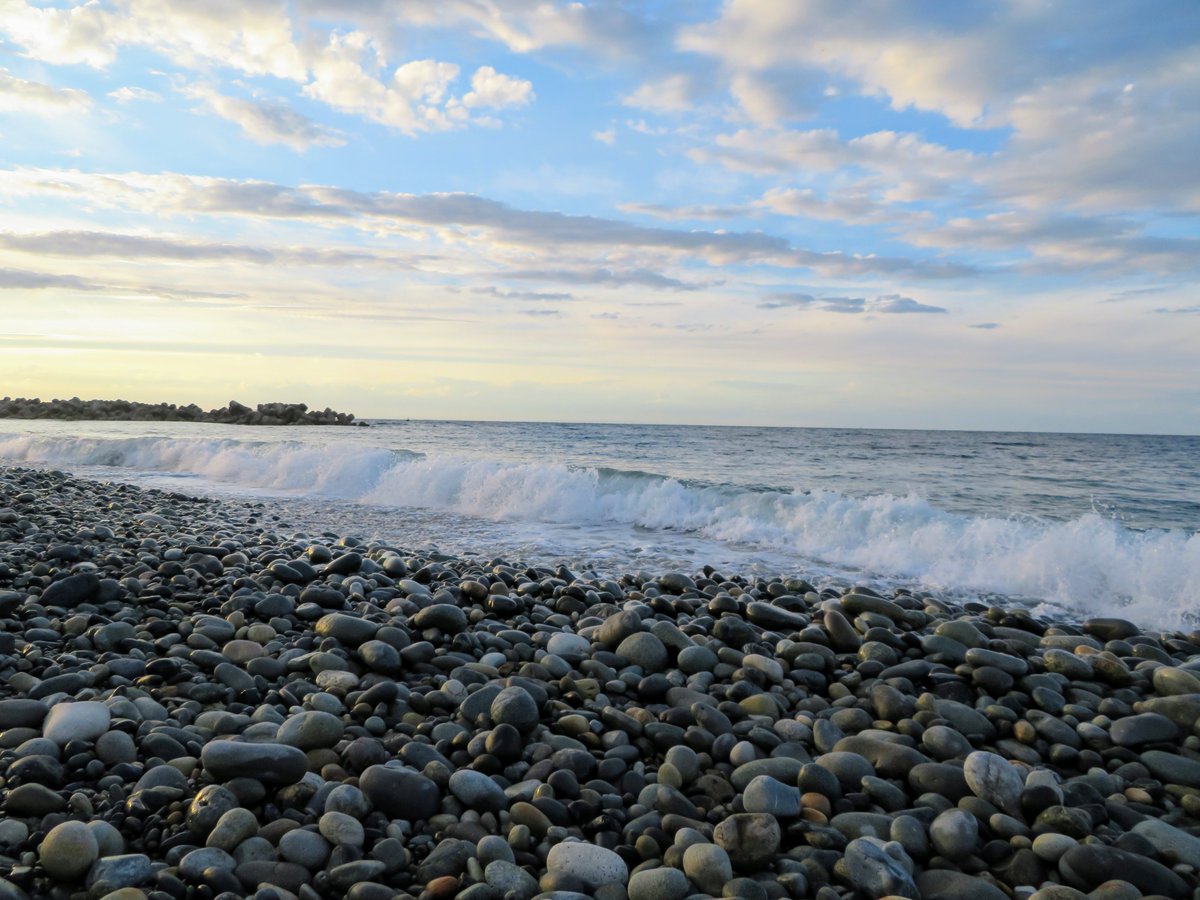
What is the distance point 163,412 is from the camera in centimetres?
4788

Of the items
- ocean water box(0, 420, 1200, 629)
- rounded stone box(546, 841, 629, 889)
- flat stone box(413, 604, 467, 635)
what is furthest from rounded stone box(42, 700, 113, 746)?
ocean water box(0, 420, 1200, 629)

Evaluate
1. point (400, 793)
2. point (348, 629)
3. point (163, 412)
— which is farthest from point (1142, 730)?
point (163, 412)

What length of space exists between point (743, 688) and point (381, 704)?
173 centimetres

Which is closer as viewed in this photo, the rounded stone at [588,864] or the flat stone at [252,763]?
the rounded stone at [588,864]

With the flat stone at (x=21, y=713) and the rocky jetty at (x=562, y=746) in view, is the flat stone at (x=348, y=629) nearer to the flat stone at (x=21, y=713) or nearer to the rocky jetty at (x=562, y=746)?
the rocky jetty at (x=562, y=746)

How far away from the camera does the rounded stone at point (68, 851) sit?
2.22 meters

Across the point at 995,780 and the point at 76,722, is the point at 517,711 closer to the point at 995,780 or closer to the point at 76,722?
the point at 76,722

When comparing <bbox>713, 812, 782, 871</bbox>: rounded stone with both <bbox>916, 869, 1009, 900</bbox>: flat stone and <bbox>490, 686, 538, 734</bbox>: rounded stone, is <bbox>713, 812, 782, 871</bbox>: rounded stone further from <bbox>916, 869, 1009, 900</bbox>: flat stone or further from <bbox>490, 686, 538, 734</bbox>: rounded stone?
<bbox>490, 686, 538, 734</bbox>: rounded stone

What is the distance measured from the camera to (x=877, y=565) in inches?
325

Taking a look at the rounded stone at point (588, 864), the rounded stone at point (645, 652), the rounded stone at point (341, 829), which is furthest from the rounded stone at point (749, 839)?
the rounded stone at point (645, 652)

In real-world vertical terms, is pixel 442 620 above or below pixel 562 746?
above

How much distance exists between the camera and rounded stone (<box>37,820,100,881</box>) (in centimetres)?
222

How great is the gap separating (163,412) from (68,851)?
52411mm

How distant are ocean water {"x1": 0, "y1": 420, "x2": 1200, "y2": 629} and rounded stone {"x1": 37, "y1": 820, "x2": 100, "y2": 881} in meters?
5.32
